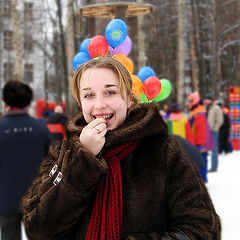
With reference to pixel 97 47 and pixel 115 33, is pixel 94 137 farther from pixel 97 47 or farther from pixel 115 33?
pixel 115 33

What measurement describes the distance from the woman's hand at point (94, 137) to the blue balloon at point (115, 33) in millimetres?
1254

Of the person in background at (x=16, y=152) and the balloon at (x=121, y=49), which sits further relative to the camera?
the person in background at (x=16, y=152)

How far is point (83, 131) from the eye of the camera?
1661 mm

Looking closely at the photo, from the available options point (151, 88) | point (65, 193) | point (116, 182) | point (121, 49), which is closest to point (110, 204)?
point (116, 182)

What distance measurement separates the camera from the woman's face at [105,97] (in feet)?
5.61

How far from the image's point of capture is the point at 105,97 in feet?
5.62

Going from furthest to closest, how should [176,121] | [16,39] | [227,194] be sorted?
[16,39] → [176,121] → [227,194]

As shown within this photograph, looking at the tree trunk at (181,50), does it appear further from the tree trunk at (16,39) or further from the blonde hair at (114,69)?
the blonde hair at (114,69)

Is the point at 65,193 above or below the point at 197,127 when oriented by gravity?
above

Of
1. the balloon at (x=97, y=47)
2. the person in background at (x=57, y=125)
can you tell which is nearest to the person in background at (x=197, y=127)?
the person in background at (x=57, y=125)

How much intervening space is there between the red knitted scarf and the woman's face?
0.13 metres

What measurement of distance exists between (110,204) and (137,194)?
4.9 inches

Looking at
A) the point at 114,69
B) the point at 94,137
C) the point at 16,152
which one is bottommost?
the point at 16,152

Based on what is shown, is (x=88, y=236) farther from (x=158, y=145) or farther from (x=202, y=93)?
(x=202, y=93)
